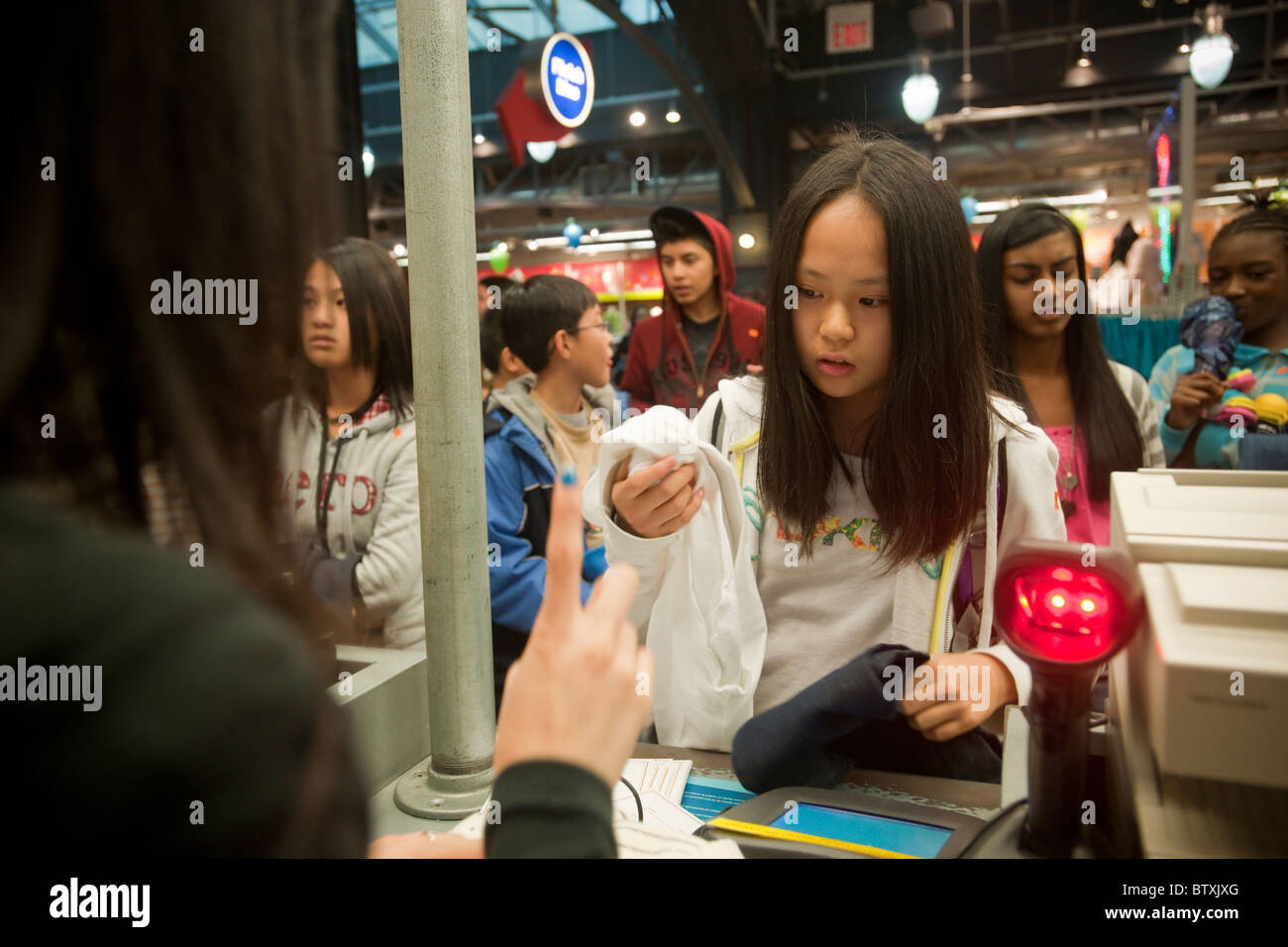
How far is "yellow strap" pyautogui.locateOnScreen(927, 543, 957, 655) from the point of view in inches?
49.7

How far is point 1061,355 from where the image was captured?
2154mm

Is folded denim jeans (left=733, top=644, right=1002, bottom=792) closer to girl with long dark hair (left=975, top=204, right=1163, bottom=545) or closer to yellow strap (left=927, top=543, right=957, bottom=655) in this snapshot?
yellow strap (left=927, top=543, right=957, bottom=655)

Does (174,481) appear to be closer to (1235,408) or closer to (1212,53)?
(1235,408)

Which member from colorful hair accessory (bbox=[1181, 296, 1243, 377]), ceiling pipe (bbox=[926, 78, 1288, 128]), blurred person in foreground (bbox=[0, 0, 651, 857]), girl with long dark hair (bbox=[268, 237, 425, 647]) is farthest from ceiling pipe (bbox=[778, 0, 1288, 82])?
blurred person in foreground (bbox=[0, 0, 651, 857])

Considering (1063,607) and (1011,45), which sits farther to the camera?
(1011,45)

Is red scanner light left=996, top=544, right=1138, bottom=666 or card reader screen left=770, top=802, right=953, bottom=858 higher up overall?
red scanner light left=996, top=544, right=1138, bottom=666

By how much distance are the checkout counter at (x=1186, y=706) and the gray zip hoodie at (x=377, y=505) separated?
1204 mm

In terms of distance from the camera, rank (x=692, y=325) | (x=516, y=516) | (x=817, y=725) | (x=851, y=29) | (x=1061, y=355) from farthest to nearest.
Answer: (x=851, y=29), (x=692, y=325), (x=516, y=516), (x=1061, y=355), (x=817, y=725)

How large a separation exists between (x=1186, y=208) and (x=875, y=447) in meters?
3.47

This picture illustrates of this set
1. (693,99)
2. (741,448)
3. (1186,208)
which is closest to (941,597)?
(741,448)

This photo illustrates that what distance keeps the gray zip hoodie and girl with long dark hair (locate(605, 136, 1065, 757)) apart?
0.77 metres

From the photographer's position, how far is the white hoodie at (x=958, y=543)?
47.6 inches
